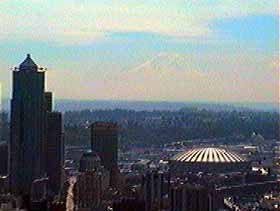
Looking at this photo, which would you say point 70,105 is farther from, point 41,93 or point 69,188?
point 69,188

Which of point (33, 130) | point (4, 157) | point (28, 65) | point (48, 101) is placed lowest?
point (4, 157)

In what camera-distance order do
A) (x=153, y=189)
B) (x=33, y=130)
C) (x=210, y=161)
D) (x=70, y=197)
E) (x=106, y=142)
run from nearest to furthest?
(x=153, y=189) → (x=70, y=197) → (x=33, y=130) → (x=106, y=142) → (x=210, y=161)

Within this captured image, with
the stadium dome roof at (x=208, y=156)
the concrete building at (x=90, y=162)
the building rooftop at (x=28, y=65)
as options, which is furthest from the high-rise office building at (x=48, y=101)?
the stadium dome roof at (x=208, y=156)

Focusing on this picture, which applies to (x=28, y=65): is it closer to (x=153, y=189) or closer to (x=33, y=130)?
(x=33, y=130)

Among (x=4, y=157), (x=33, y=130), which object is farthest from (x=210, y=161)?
(x=4, y=157)

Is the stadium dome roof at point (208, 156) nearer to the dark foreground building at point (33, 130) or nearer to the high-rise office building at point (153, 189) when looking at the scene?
the dark foreground building at point (33, 130)

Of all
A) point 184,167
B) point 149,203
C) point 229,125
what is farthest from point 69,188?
point 229,125
